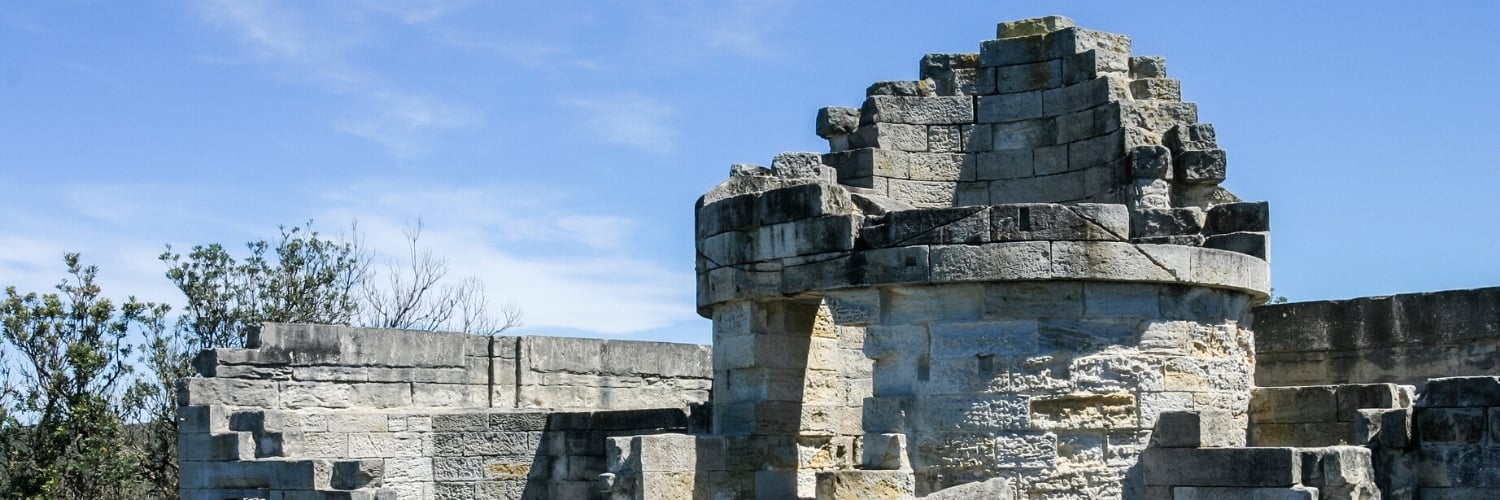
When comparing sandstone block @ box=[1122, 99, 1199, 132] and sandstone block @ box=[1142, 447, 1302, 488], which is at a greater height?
sandstone block @ box=[1122, 99, 1199, 132]

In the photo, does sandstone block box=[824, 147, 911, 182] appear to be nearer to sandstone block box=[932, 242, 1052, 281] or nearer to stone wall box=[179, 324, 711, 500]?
stone wall box=[179, 324, 711, 500]

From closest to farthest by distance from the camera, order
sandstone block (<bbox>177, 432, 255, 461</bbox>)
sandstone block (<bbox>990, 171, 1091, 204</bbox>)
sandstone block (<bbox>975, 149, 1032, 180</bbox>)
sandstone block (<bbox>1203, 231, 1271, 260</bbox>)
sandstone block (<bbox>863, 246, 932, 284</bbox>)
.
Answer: sandstone block (<bbox>863, 246, 932, 284</bbox>), sandstone block (<bbox>1203, 231, 1271, 260</bbox>), sandstone block (<bbox>177, 432, 255, 461</bbox>), sandstone block (<bbox>990, 171, 1091, 204</bbox>), sandstone block (<bbox>975, 149, 1032, 180</bbox>)

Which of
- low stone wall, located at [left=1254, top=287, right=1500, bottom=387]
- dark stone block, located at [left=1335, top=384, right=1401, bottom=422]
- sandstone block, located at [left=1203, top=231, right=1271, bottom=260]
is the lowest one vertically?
dark stone block, located at [left=1335, top=384, right=1401, bottom=422]

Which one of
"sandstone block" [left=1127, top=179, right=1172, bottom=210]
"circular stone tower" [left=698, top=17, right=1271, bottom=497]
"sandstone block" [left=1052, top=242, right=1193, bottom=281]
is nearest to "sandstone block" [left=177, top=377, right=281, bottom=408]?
"circular stone tower" [left=698, top=17, right=1271, bottom=497]

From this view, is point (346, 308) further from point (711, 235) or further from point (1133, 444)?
point (1133, 444)

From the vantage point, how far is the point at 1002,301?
11.9 meters

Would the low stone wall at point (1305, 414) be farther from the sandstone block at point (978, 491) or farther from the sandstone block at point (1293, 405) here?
the sandstone block at point (978, 491)

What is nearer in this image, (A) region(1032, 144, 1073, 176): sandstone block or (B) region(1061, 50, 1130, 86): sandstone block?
(B) region(1061, 50, 1130, 86): sandstone block

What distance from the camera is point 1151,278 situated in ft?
38.9

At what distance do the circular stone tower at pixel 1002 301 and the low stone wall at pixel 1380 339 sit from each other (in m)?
1.24

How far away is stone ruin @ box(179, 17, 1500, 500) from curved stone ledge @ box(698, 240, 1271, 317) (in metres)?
0.02

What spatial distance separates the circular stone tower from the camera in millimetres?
11844

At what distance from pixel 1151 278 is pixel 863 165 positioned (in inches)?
180

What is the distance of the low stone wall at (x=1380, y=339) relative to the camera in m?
13.6
